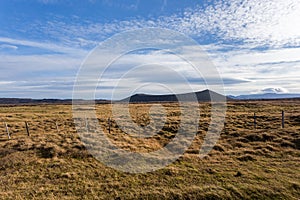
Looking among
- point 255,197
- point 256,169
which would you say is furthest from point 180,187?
point 256,169

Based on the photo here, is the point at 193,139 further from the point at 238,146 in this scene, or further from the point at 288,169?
the point at 288,169

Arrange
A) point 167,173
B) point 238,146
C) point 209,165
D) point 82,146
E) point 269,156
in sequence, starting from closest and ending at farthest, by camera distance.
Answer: point 167,173
point 209,165
point 269,156
point 82,146
point 238,146

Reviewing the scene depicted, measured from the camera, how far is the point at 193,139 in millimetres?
21000

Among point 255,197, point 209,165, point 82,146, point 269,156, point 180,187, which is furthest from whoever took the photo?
point 82,146

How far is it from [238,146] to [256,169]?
533 centimetres

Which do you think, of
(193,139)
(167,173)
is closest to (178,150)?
(193,139)

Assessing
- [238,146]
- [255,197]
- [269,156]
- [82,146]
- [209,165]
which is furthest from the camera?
[238,146]

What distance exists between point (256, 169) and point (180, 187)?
17.7ft

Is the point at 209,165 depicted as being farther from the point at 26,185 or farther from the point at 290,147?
the point at 26,185

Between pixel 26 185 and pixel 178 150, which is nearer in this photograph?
pixel 26 185

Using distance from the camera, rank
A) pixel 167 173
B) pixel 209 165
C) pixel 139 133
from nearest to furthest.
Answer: pixel 167 173
pixel 209 165
pixel 139 133

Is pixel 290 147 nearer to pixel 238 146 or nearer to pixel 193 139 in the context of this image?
pixel 238 146

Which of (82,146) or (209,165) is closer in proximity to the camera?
(209,165)

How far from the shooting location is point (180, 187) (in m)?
11.2
